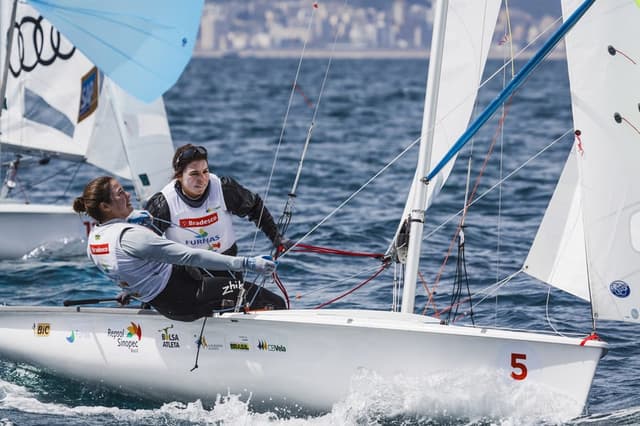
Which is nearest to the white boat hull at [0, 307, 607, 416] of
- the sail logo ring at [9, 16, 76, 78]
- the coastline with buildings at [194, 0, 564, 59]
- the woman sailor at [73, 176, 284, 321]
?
the woman sailor at [73, 176, 284, 321]

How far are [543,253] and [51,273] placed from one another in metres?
4.09

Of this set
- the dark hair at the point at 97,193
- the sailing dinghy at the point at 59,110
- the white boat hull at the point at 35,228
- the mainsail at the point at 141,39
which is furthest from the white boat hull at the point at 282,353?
the sailing dinghy at the point at 59,110

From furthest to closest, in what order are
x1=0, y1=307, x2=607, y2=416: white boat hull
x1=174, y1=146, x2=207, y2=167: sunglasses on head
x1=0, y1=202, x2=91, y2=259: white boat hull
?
x1=0, y1=202, x2=91, y2=259: white boat hull
x1=174, y1=146, x2=207, y2=167: sunglasses on head
x1=0, y1=307, x2=607, y2=416: white boat hull

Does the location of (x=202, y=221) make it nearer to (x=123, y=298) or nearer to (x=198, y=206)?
(x=198, y=206)

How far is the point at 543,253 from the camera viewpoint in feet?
15.4

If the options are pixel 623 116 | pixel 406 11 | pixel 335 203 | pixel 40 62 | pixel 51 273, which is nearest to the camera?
pixel 623 116

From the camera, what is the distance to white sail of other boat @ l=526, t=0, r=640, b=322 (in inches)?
174

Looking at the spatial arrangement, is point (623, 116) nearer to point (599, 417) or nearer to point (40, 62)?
point (599, 417)

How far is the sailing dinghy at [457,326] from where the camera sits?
4.36 m

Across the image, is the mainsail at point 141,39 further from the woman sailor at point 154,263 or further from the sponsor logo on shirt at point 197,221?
the woman sailor at point 154,263

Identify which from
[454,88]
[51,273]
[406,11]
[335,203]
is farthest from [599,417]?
[406,11]

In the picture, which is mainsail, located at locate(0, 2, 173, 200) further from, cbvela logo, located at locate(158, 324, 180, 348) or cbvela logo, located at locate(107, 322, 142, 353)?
cbvela logo, located at locate(158, 324, 180, 348)

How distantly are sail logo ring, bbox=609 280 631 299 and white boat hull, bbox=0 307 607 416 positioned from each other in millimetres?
316

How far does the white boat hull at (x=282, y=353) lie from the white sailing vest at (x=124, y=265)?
20 centimetres
